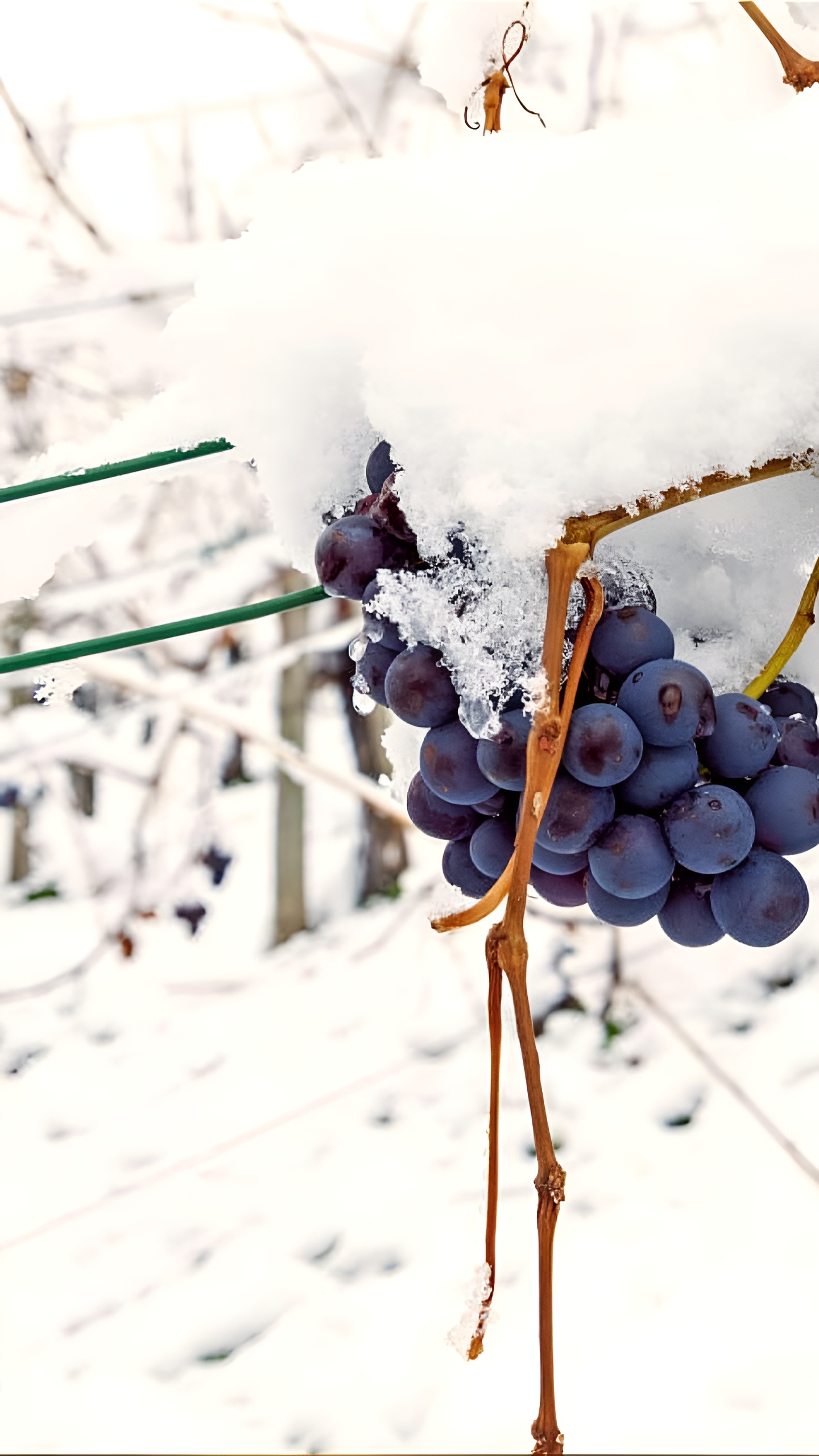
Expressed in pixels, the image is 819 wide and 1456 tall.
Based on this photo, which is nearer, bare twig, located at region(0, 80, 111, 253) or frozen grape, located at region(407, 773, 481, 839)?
frozen grape, located at region(407, 773, 481, 839)

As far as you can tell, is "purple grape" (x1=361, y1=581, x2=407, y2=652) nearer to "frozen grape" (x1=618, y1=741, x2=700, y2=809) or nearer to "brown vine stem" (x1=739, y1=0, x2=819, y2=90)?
"frozen grape" (x1=618, y1=741, x2=700, y2=809)

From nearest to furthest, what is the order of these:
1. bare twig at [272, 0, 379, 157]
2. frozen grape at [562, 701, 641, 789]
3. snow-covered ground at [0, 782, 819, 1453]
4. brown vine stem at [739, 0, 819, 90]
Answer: frozen grape at [562, 701, 641, 789] → brown vine stem at [739, 0, 819, 90] → snow-covered ground at [0, 782, 819, 1453] → bare twig at [272, 0, 379, 157]

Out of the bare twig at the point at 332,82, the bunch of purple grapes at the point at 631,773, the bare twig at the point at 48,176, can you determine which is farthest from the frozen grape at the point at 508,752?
the bare twig at the point at 48,176

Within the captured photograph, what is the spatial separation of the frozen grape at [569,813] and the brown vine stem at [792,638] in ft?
0.26

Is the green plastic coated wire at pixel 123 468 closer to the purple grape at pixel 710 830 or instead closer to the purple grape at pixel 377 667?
the purple grape at pixel 377 667

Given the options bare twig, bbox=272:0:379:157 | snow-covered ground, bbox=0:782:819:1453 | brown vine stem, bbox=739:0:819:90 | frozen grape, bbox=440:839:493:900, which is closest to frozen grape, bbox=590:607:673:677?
frozen grape, bbox=440:839:493:900

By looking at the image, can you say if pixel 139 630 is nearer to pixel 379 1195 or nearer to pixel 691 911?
pixel 691 911

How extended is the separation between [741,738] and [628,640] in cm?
5

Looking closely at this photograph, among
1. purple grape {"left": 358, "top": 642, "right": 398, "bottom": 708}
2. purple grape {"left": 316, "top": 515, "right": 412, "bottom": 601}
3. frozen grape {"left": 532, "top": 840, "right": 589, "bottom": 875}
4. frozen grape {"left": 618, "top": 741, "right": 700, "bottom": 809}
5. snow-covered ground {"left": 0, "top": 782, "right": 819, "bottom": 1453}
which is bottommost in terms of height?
snow-covered ground {"left": 0, "top": 782, "right": 819, "bottom": 1453}

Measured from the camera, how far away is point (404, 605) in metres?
0.31

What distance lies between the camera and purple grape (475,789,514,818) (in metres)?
0.33

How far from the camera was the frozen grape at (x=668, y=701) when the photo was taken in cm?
29

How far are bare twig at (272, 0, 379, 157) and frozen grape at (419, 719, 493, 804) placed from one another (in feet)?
3.45

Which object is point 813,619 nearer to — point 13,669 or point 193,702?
point 13,669
